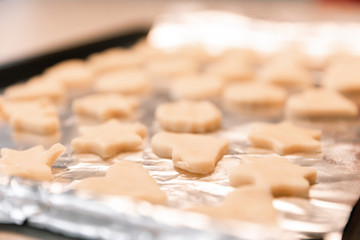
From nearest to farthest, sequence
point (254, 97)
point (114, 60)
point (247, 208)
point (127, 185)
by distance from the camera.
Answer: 1. point (247, 208)
2. point (127, 185)
3. point (254, 97)
4. point (114, 60)

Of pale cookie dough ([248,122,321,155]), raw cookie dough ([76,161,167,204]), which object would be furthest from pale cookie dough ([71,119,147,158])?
pale cookie dough ([248,122,321,155])

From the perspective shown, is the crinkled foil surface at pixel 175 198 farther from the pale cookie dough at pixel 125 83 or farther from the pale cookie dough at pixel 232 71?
the pale cookie dough at pixel 232 71

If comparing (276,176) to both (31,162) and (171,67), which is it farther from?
(171,67)

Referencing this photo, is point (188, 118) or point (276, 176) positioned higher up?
point (188, 118)

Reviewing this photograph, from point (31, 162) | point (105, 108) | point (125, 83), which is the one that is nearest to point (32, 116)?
point (105, 108)

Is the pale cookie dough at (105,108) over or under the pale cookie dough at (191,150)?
over

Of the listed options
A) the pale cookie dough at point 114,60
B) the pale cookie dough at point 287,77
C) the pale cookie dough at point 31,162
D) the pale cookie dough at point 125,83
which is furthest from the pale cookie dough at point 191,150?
the pale cookie dough at point 114,60

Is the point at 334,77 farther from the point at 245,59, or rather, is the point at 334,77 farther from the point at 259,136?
the point at 259,136
